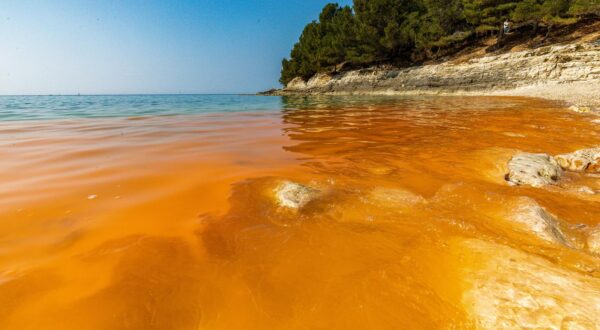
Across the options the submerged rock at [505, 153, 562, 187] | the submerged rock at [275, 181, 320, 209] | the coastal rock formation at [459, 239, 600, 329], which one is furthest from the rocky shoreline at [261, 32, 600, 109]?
the submerged rock at [275, 181, 320, 209]

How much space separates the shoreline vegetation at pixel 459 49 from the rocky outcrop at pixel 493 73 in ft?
0.18

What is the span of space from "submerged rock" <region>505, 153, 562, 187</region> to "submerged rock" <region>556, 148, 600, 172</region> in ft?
0.70

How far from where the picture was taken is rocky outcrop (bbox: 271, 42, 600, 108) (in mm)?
15445

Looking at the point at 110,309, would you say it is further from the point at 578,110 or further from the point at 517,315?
the point at 578,110

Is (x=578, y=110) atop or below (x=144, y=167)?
atop

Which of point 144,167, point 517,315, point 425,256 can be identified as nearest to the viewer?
point 517,315

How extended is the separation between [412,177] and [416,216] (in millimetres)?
986

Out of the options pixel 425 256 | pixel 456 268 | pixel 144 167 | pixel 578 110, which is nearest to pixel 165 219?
pixel 144 167

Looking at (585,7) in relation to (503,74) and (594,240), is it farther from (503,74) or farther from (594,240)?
(594,240)

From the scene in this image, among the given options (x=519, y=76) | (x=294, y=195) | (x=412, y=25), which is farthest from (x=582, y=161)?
(x=412, y=25)

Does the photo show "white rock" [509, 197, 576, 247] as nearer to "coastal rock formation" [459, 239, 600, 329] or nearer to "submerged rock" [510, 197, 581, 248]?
"submerged rock" [510, 197, 581, 248]

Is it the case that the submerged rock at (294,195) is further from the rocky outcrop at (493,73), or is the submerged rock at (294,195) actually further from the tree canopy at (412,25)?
the tree canopy at (412,25)

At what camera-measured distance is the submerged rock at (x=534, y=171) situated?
2660mm

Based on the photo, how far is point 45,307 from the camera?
1239 mm
